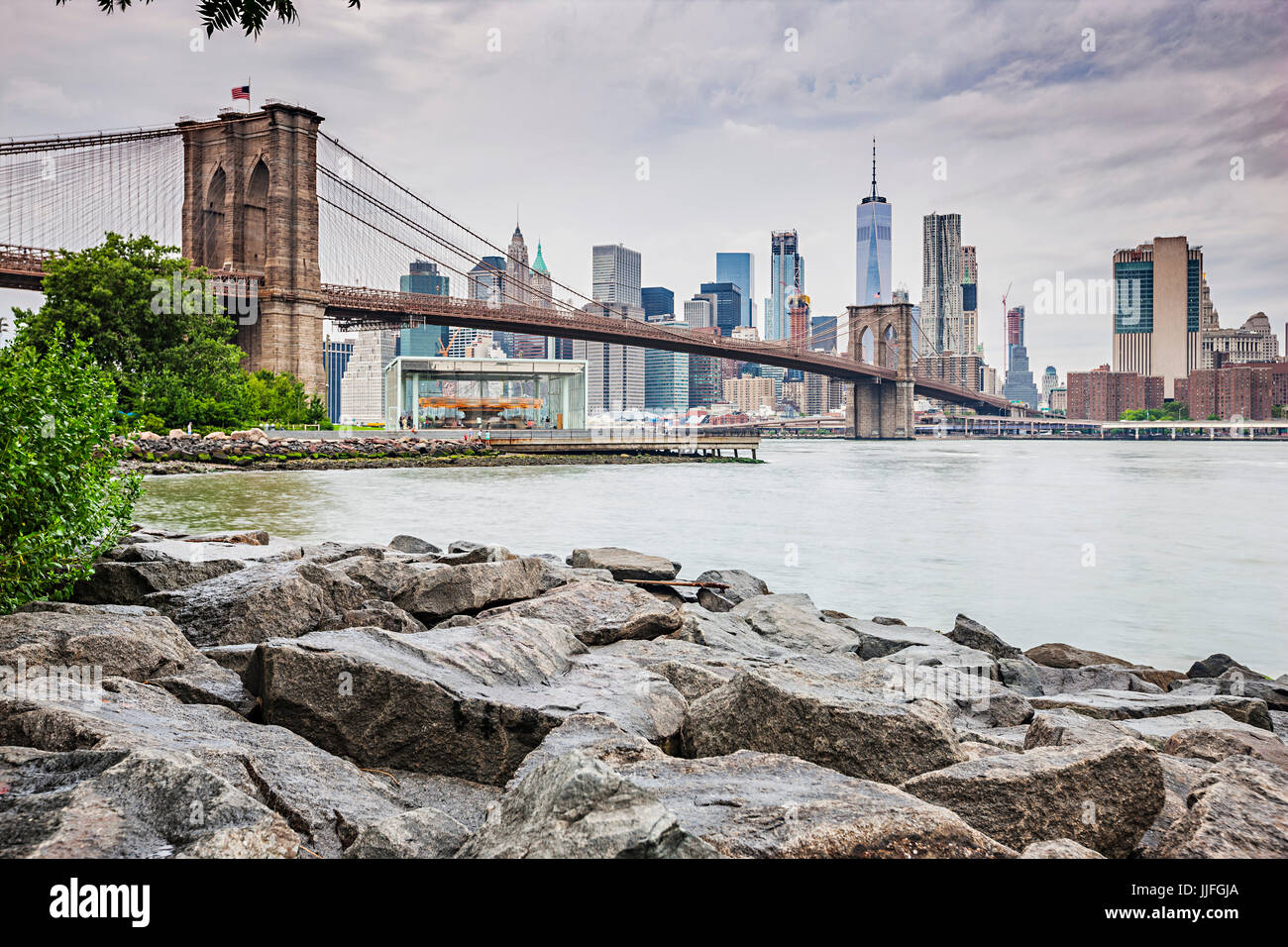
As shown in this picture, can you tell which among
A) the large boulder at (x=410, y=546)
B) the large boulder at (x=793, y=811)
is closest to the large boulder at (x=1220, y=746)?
the large boulder at (x=793, y=811)

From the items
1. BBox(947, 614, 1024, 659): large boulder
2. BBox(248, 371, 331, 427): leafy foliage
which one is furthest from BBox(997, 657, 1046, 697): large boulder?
BBox(248, 371, 331, 427): leafy foliage

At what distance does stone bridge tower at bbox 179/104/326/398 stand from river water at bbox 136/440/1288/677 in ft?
43.6

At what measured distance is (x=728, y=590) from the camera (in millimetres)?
11148

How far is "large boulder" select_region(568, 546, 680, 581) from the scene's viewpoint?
423 inches

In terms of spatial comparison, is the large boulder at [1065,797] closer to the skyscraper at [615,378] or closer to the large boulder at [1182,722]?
the large boulder at [1182,722]

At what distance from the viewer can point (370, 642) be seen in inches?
178

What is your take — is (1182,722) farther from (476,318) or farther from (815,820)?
(476,318)

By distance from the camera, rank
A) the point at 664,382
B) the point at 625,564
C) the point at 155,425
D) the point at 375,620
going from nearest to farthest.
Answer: the point at 375,620, the point at 625,564, the point at 155,425, the point at 664,382

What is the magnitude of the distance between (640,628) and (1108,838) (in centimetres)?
413

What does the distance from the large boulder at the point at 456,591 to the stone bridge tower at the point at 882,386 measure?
288 feet

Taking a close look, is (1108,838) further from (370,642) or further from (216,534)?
(216,534)

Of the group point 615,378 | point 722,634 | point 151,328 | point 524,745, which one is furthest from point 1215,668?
point 615,378

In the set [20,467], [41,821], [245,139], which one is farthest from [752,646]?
[245,139]

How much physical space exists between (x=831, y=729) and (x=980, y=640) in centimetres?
678
